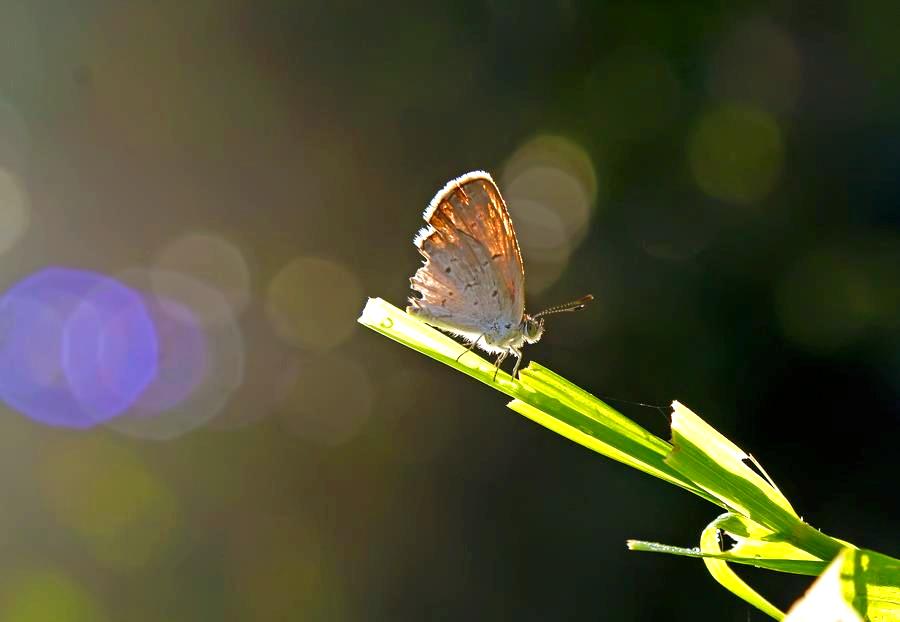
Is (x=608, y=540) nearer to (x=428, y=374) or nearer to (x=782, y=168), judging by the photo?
(x=428, y=374)

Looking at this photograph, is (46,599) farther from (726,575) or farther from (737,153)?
(726,575)

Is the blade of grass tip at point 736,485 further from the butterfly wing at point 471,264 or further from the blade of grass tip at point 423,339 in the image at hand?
the butterfly wing at point 471,264

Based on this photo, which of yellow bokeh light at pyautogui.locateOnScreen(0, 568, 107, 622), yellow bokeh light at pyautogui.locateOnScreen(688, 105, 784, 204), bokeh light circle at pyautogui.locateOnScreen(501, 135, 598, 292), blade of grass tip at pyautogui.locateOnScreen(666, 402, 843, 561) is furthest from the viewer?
yellow bokeh light at pyautogui.locateOnScreen(0, 568, 107, 622)

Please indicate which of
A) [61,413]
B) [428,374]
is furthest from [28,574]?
[428,374]

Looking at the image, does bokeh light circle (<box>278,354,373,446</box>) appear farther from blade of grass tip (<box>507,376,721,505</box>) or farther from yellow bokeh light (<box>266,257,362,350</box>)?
blade of grass tip (<box>507,376,721,505</box>)

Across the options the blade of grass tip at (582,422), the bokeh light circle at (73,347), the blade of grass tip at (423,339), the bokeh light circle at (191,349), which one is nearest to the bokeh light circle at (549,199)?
the bokeh light circle at (191,349)

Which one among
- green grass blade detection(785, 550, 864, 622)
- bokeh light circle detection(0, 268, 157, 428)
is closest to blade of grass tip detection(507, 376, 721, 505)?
green grass blade detection(785, 550, 864, 622)
